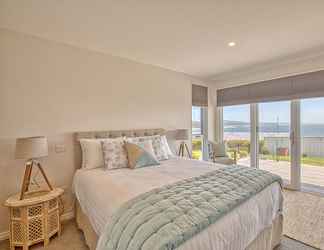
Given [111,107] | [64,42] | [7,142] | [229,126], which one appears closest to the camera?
[7,142]

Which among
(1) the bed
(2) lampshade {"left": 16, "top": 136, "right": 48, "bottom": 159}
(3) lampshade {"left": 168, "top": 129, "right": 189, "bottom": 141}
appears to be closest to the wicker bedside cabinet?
(1) the bed

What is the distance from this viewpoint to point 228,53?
307 centimetres

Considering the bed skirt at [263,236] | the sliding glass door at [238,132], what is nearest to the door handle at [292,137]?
the sliding glass door at [238,132]

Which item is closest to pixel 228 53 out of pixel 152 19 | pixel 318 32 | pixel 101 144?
pixel 318 32

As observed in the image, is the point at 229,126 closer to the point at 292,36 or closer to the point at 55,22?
the point at 292,36

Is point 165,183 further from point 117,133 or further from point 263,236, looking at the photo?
point 117,133

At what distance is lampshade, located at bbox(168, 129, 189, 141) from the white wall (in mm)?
623

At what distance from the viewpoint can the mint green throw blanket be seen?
3.39 feet

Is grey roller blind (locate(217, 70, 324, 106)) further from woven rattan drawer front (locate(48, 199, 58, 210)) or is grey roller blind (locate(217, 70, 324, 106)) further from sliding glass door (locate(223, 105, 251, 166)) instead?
woven rattan drawer front (locate(48, 199, 58, 210))

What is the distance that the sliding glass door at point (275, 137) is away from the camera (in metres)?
3.73

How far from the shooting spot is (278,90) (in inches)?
145

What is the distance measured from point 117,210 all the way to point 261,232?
1.32m

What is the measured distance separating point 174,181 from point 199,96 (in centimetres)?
312

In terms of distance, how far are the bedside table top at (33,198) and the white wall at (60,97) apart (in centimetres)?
28
